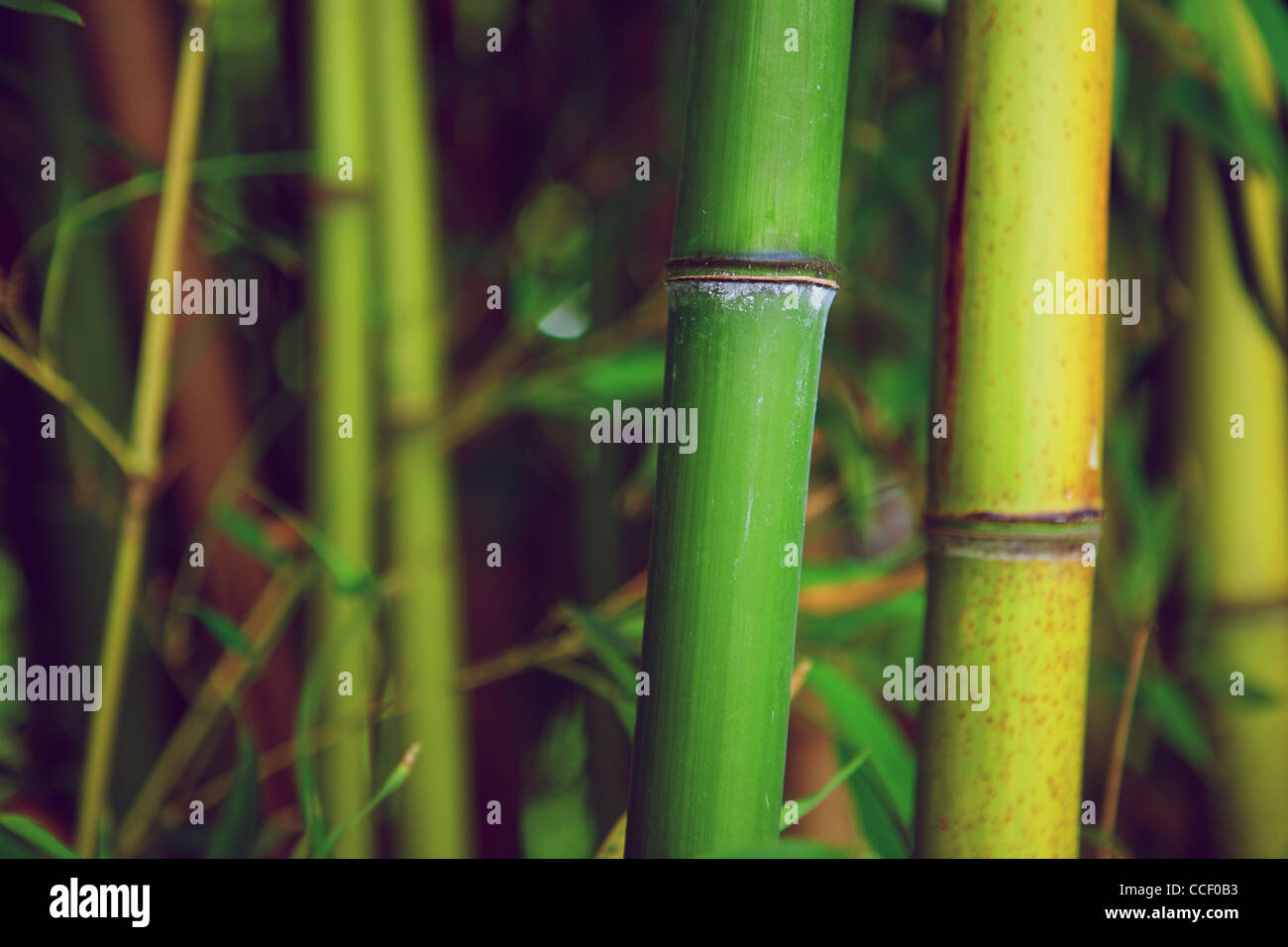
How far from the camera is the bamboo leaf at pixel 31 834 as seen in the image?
0.29 meters

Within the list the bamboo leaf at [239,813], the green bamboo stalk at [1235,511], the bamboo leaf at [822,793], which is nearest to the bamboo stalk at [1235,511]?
the green bamboo stalk at [1235,511]

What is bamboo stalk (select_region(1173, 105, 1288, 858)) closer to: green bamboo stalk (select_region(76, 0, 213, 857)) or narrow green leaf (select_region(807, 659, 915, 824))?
narrow green leaf (select_region(807, 659, 915, 824))

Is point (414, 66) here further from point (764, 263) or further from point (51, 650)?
point (51, 650)

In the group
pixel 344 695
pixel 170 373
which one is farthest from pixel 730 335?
pixel 170 373

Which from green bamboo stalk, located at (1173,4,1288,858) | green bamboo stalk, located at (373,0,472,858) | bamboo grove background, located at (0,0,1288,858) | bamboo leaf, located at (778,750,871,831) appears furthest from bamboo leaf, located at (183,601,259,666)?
green bamboo stalk, located at (1173,4,1288,858)

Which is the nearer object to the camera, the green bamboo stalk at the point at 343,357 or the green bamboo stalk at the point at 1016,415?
the green bamboo stalk at the point at 1016,415

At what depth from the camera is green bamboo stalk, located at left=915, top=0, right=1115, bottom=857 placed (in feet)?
0.84

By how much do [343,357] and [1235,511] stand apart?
440 mm

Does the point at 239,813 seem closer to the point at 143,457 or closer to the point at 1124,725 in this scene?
the point at 143,457

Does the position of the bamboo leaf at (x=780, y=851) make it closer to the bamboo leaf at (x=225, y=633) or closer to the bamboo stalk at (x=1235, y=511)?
the bamboo leaf at (x=225, y=633)

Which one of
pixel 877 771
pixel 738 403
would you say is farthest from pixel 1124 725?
pixel 738 403

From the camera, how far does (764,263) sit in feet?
0.78

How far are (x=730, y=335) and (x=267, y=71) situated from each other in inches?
28.1

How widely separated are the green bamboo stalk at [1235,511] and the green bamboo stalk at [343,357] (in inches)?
16.1
